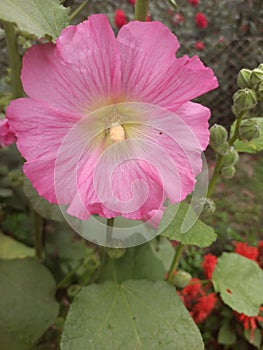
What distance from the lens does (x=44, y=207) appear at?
691 mm

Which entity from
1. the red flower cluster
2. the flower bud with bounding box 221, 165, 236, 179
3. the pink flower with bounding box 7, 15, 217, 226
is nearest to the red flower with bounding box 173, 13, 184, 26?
the red flower cluster

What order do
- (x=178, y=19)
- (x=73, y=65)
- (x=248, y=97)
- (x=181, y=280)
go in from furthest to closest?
(x=178, y=19) → (x=181, y=280) → (x=248, y=97) → (x=73, y=65)

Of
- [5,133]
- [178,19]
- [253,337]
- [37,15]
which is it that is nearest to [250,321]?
[253,337]

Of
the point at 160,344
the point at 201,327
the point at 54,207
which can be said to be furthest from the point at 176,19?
the point at 160,344

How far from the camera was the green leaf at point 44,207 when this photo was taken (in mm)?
685

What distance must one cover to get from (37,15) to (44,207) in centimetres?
33

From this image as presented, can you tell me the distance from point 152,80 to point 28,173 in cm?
13

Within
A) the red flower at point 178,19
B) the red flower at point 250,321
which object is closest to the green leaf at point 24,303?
the red flower at point 250,321

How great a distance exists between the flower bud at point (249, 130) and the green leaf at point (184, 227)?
10cm

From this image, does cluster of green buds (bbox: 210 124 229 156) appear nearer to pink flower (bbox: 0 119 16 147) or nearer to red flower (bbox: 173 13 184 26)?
pink flower (bbox: 0 119 16 147)

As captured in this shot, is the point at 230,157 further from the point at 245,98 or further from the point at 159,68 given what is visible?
the point at 159,68

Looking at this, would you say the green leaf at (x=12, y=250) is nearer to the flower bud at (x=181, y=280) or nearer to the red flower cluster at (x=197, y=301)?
the red flower cluster at (x=197, y=301)

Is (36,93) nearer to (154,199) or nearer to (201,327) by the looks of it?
(154,199)

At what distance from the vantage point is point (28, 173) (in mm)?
403
